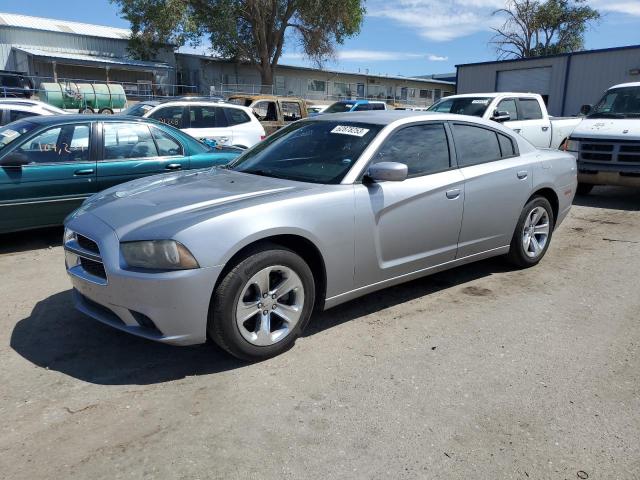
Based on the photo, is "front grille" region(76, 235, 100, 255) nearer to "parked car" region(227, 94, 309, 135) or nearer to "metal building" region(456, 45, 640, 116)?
"parked car" region(227, 94, 309, 135)

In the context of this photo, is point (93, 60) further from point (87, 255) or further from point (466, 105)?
point (87, 255)

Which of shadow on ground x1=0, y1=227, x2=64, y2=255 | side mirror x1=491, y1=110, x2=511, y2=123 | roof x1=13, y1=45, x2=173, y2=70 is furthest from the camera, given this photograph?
roof x1=13, y1=45, x2=173, y2=70

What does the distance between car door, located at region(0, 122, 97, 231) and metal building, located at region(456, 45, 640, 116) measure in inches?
943

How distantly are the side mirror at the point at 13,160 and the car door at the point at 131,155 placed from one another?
2.67 feet

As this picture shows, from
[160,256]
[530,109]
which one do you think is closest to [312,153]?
[160,256]

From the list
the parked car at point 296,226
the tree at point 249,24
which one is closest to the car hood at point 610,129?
the parked car at point 296,226

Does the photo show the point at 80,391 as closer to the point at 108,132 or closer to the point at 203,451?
the point at 203,451

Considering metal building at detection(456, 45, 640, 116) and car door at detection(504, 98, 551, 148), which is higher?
metal building at detection(456, 45, 640, 116)

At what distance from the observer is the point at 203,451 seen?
262 cm

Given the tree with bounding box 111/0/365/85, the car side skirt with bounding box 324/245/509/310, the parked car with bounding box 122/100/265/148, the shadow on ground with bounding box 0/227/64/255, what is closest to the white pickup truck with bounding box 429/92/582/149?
the parked car with bounding box 122/100/265/148

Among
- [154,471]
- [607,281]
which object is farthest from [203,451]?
[607,281]

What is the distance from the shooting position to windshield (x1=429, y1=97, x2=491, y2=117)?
10.9 metres

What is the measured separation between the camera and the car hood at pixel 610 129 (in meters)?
8.80

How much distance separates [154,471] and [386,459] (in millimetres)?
1086
